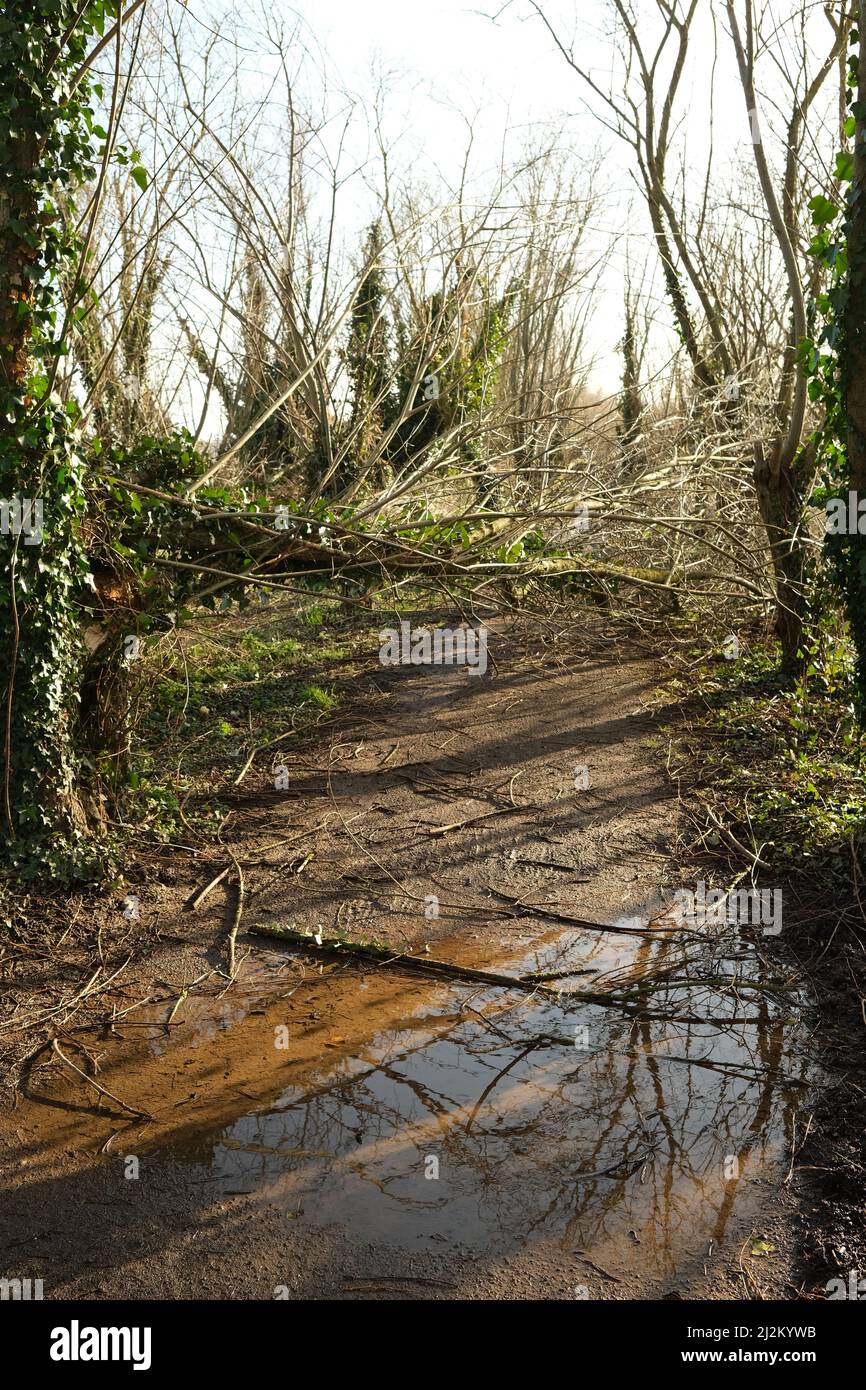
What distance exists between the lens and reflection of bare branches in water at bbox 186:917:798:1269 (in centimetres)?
422

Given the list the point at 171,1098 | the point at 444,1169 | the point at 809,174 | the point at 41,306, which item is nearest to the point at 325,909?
the point at 171,1098

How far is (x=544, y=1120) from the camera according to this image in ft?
15.8

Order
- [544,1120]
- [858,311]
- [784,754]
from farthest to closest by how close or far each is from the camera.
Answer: [784,754]
[858,311]
[544,1120]

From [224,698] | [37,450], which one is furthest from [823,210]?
[224,698]

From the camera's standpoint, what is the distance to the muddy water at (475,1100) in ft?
13.8

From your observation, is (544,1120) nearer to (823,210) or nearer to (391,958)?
(391,958)

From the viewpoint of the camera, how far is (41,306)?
6.41 m

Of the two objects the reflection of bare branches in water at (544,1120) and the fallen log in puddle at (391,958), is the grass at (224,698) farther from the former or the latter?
the reflection of bare branches in water at (544,1120)

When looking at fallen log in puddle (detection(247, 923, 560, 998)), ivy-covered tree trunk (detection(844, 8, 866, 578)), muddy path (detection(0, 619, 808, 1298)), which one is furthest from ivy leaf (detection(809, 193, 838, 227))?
fallen log in puddle (detection(247, 923, 560, 998))

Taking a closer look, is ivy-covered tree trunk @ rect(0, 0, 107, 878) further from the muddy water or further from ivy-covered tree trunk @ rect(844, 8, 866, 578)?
ivy-covered tree trunk @ rect(844, 8, 866, 578)

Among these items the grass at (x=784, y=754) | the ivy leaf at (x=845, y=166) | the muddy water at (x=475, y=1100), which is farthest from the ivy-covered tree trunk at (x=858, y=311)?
the muddy water at (x=475, y=1100)

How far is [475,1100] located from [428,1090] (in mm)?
245

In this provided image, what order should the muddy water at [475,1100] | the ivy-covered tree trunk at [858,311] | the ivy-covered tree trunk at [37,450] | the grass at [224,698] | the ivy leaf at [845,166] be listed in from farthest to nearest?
the grass at [224,698] → the ivy leaf at [845,166] → the ivy-covered tree trunk at [858,311] → the ivy-covered tree trunk at [37,450] → the muddy water at [475,1100]
